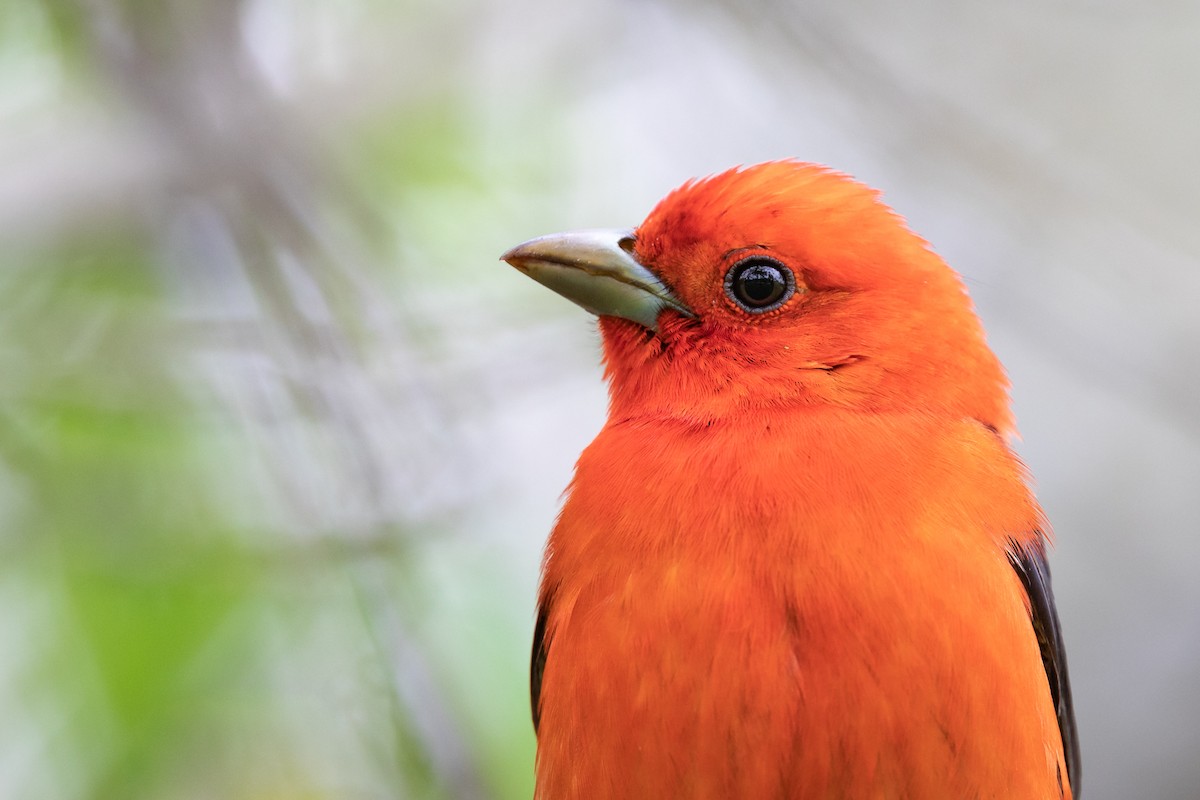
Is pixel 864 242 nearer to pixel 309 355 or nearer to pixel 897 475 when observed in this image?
pixel 897 475

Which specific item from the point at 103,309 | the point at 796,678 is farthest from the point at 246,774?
the point at 796,678

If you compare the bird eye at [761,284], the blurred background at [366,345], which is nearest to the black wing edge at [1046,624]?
the bird eye at [761,284]

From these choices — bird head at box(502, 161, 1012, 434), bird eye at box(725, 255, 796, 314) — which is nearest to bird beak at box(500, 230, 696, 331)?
bird head at box(502, 161, 1012, 434)

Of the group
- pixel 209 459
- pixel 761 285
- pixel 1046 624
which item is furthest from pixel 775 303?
pixel 209 459

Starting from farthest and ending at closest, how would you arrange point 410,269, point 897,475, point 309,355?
point 410,269, point 309,355, point 897,475

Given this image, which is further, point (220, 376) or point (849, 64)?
point (849, 64)

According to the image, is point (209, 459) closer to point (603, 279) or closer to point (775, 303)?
point (603, 279)

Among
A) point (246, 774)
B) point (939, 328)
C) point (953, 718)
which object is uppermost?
point (939, 328)
